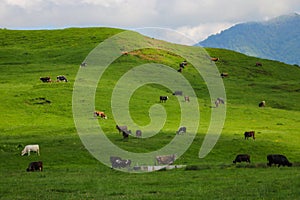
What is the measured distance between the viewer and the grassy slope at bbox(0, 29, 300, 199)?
22.2 m

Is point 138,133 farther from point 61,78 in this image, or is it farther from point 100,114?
point 61,78

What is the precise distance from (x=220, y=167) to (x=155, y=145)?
10.6 meters

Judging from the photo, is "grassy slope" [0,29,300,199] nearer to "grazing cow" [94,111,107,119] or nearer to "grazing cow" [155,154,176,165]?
"grazing cow" [94,111,107,119]

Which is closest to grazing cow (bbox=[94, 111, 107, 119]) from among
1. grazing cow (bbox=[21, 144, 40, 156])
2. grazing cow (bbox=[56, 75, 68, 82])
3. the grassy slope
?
the grassy slope

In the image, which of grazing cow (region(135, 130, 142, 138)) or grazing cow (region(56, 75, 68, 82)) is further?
grazing cow (region(56, 75, 68, 82))

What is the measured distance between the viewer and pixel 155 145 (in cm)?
4041

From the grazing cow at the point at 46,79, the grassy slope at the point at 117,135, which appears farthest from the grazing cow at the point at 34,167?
the grazing cow at the point at 46,79

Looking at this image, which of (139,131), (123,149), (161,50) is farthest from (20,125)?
(161,50)

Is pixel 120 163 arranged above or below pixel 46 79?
below

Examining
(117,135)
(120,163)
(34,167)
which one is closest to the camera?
(34,167)

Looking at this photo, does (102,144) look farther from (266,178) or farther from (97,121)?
(266,178)

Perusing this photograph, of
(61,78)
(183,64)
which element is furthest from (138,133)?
(183,64)

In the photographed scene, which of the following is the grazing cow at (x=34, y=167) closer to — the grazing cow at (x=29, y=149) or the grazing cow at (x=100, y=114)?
the grazing cow at (x=29, y=149)

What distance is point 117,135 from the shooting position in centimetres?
4491
